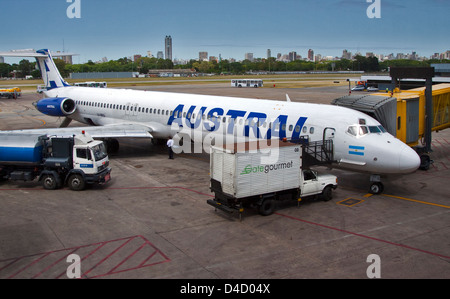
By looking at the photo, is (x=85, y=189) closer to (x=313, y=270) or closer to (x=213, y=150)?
(x=213, y=150)

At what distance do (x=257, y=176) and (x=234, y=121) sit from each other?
24.2ft

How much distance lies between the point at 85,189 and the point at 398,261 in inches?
552

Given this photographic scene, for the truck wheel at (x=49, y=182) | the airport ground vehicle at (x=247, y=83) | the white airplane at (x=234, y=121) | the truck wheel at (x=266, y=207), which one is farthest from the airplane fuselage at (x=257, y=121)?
the airport ground vehicle at (x=247, y=83)

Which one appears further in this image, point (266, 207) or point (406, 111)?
point (406, 111)

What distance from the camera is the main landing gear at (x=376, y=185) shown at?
19141mm

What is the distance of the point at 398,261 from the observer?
40.4 feet

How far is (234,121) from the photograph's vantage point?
74.0 feet

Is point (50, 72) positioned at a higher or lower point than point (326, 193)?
higher

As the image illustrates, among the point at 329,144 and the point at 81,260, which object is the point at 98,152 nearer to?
the point at 81,260

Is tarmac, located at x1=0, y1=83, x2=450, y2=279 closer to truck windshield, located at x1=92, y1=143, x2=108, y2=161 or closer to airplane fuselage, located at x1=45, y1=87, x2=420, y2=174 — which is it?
truck windshield, located at x1=92, y1=143, x2=108, y2=161

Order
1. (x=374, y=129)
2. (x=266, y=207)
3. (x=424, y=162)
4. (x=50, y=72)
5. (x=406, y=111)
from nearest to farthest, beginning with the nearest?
1. (x=266, y=207)
2. (x=374, y=129)
3. (x=406, y=111)
4. (x=424, y=162)
5. (x=50, y=72)

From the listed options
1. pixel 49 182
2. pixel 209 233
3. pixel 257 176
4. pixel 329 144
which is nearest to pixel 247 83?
pixel 329 144

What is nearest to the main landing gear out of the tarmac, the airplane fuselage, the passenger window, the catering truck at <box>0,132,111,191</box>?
the tarmac

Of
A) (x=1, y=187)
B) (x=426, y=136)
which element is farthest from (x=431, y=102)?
(x=1, y=187)
